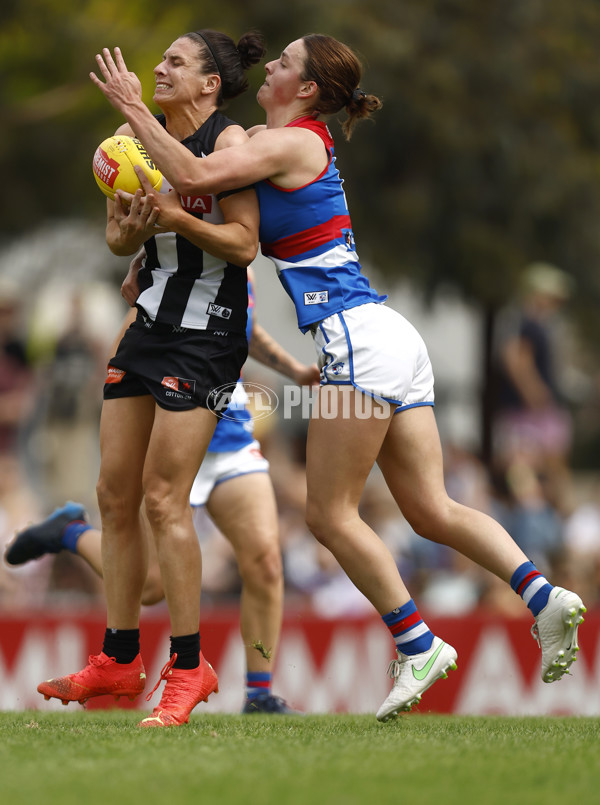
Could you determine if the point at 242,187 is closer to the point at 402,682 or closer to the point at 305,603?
the point at 402,682

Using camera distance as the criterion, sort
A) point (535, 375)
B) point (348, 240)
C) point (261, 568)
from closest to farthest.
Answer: point (348, 240) → point (261, 568) → point (535, 375)

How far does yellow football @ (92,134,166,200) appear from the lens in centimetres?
489

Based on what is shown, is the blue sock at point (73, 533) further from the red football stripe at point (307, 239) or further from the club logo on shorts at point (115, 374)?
the red football stripe at point (307, 239)

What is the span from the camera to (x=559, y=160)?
552 inches

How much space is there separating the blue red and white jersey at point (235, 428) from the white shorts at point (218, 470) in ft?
0.11

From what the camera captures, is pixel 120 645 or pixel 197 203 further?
pixel 120 645

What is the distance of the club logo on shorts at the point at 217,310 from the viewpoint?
4.96m

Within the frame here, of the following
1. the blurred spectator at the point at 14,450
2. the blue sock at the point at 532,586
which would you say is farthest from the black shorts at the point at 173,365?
the blurred spectator at the point at 14,450

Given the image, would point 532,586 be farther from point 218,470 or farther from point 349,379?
point 218,470

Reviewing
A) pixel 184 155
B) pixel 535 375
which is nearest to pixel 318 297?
pixel 184 155

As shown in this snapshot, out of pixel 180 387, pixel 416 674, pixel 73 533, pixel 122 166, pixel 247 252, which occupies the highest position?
pixel 122 166

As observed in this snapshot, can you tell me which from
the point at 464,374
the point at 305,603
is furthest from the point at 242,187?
the point at 464,374

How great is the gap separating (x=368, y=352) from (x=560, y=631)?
1.29m

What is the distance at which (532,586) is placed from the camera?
5039mm
